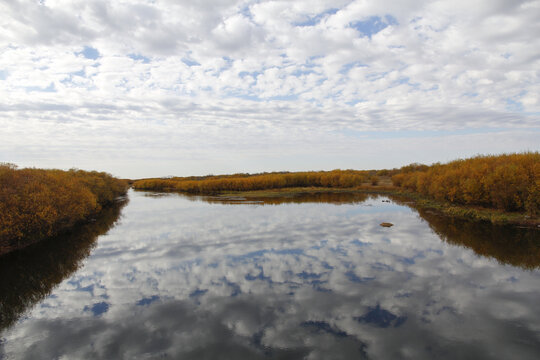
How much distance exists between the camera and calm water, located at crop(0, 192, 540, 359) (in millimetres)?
11258

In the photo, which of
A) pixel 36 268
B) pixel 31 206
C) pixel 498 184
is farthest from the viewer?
pixel 498 184

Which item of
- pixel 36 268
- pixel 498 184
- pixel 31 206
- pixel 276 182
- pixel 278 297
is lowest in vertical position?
pixel 278 297

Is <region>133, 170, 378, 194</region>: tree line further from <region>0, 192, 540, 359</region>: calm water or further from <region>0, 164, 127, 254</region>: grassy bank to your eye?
<region>0, 192, 540, 359</region>: calm water

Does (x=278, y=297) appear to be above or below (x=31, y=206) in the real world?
below

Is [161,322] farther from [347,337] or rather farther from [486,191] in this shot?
[486,191]

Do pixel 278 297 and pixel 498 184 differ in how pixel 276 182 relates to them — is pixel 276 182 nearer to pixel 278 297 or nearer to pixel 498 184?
pixel 498 184

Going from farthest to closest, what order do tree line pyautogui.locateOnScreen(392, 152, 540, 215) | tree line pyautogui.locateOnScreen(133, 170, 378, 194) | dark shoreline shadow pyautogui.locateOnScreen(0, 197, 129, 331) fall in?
tree line pyautogui.locateOnScreen(133, 170, 378, 194) < tree line pyautogui.locateOnScreen(392, 152, 540, 215) < dark shoreline shadow pyautogui.locateOnScreen(0, 197, 129, 331)

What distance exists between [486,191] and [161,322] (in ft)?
139

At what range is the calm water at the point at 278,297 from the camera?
11.3m

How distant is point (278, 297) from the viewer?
15289 mm

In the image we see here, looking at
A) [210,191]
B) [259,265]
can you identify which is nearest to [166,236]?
[259,265]

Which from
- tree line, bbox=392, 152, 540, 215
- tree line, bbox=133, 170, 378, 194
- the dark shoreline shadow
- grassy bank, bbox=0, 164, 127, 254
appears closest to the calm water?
the dark shoreline shadow

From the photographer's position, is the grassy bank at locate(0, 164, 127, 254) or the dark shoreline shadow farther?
the grassy bank at locate(0, 164, 127, 254)

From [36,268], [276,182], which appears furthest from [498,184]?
[276,182]
